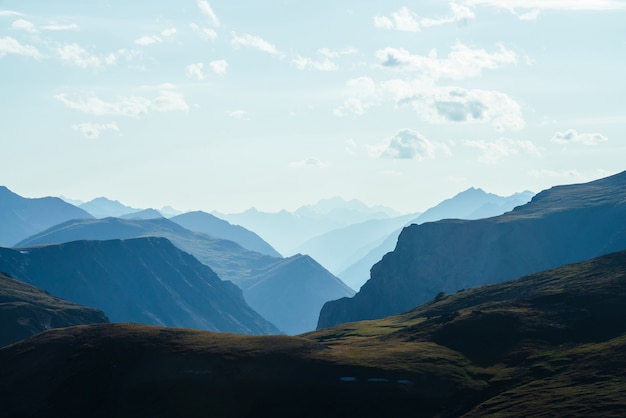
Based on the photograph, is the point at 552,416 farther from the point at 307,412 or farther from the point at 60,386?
the point at 60,386

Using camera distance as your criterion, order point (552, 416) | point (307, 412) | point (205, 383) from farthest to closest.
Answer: point (205, 383) < point (307, 412) < point (552, 416)

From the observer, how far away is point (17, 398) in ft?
637

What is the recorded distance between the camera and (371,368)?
19512cm

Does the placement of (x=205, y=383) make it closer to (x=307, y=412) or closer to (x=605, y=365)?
(x=307, y=412)

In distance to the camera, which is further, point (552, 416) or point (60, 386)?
point (60, 386)

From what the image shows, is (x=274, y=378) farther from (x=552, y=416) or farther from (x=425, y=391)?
(x=552, y=416)

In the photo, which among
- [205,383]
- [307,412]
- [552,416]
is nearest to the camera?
[552,416]

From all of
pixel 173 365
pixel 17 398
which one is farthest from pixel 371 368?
pixel 17 398

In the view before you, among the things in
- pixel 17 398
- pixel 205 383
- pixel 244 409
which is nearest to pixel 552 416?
pixel 244 409

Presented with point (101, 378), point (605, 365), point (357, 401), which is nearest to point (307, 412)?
point (357, 401)

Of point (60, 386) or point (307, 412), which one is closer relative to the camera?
point (307, 412)

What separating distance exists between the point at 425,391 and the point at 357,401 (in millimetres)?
16819

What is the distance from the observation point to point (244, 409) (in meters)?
176

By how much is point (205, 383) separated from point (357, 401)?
35.7 metres
